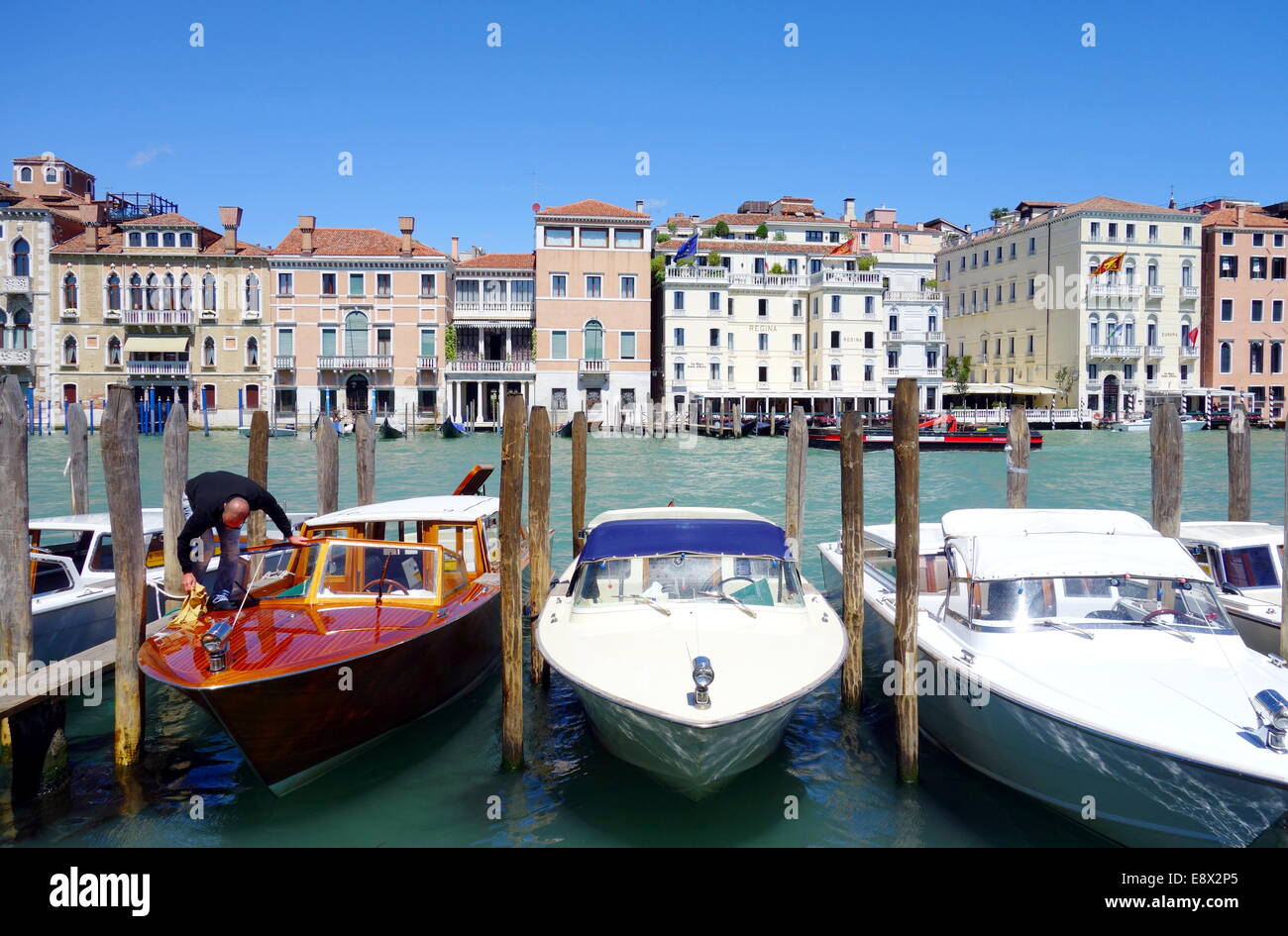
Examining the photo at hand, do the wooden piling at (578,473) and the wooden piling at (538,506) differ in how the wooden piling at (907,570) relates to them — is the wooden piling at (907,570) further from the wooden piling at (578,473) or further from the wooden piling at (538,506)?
the wooden piling at (578,473)

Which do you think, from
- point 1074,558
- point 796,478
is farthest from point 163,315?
point 1074,558

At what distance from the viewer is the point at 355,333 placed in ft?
153

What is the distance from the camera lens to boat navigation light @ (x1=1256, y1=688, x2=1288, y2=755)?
5004 mm

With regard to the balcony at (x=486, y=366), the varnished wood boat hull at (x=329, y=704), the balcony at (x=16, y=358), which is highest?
the balcony at (x=16, y=358)

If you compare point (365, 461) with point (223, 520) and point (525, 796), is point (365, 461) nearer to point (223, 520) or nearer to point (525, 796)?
point (223, 520)

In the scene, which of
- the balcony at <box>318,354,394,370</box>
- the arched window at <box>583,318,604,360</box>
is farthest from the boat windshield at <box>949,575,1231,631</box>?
the balcony at <box>318,354,394,370</box>

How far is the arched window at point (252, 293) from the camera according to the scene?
153 feet

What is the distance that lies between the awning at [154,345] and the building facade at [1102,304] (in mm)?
38698

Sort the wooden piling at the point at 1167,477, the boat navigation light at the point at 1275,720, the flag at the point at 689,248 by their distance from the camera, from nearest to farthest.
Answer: the boat navigation light at the point at 1275,720, the wooden piling at the point at 1167,477, the flag at the point at 689,248

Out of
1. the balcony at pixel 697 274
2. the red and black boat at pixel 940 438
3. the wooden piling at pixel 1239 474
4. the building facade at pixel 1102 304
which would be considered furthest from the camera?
the building facade at pixel 1102 304

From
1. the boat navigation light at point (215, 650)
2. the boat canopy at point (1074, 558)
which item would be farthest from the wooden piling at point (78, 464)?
the boat canopy at point (1074, 558)
